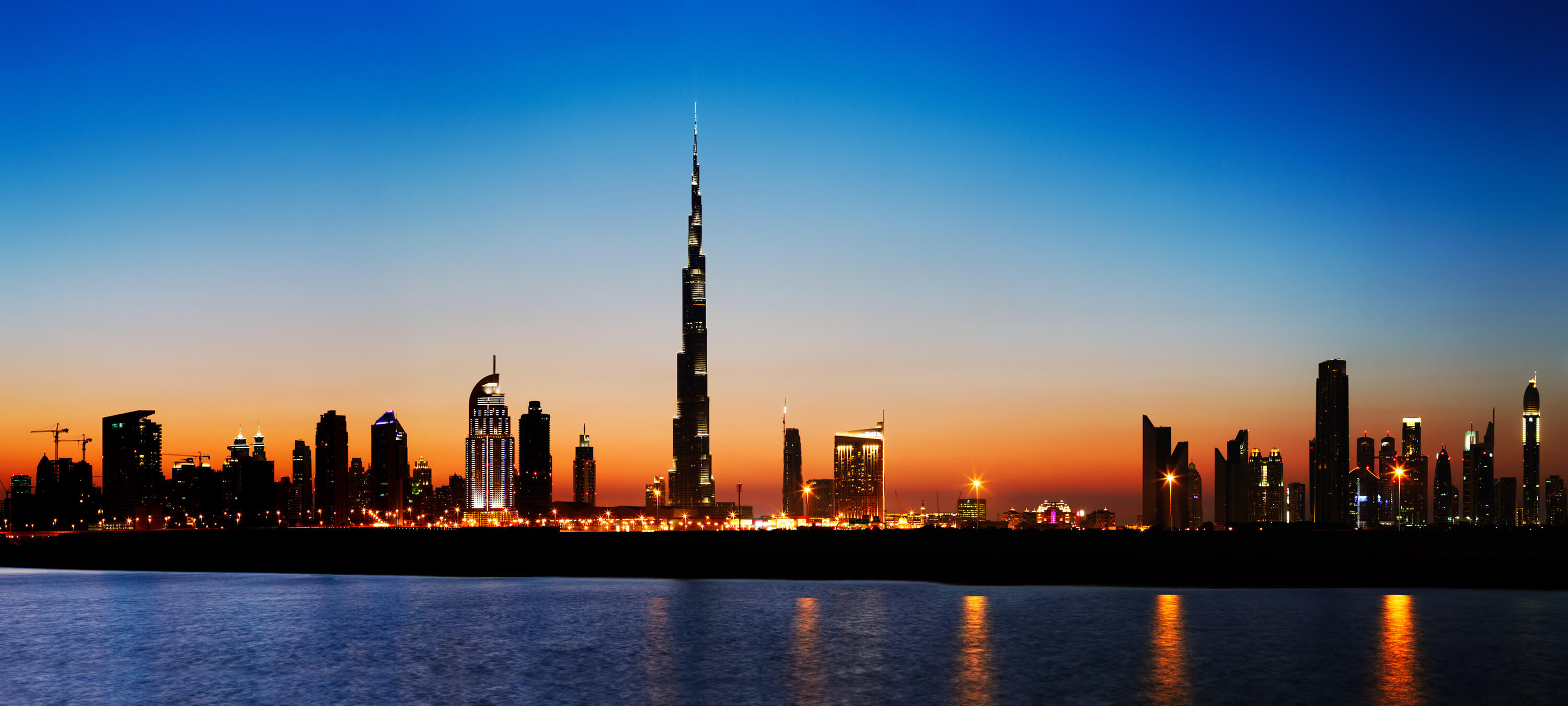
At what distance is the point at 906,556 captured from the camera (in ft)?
322

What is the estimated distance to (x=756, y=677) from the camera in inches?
1451

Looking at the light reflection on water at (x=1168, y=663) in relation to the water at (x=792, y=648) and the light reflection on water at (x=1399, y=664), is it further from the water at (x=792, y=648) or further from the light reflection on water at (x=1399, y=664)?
the light reflection on water at (x=1399, y=664)

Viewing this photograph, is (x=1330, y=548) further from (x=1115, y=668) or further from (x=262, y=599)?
(x=262, y=599)

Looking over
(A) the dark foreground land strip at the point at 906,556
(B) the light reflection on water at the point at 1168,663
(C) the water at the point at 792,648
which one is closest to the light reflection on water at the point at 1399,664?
(C) the water at the point at 792,648

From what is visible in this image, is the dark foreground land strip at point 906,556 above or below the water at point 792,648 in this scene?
below

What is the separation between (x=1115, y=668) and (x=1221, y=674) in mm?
3343

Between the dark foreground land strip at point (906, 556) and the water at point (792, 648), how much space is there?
1095 centimetres

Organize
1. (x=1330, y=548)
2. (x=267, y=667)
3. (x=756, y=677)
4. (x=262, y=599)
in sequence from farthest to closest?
(x=1330, y=548), (x=262, y=599), (x=267, y=667), (x=756, y=677)

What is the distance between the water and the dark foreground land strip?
431 inches

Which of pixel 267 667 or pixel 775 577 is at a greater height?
pixel 267 667

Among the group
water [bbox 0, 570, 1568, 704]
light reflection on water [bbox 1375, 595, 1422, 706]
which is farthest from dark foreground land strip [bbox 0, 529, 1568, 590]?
light reflection on water [bbox 1375, 595, 1422, 706]

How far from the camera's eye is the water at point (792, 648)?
111 ft

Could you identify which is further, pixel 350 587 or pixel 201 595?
pixel 350 587

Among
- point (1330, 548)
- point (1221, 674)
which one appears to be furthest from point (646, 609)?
point (1330, 548)
